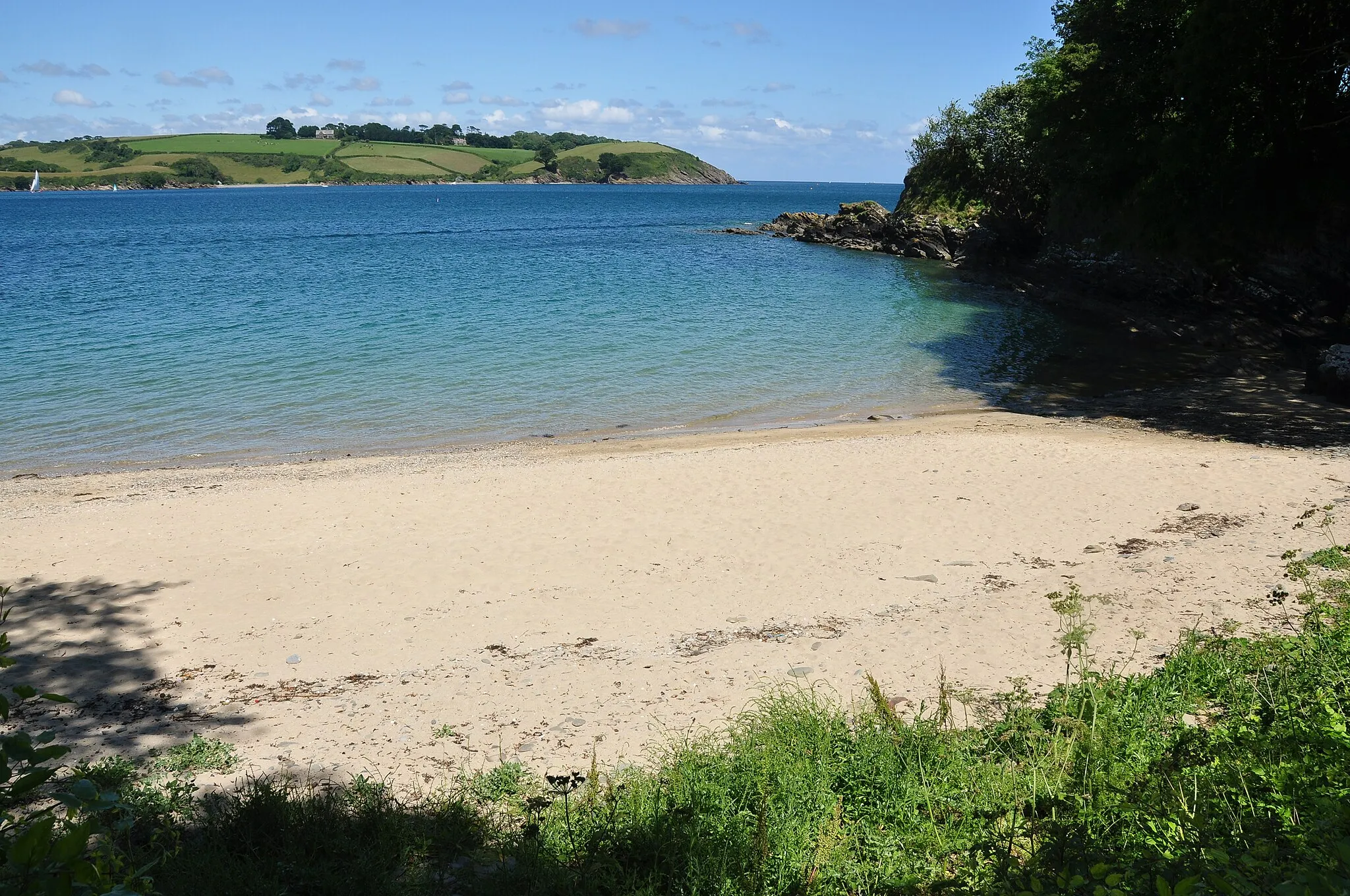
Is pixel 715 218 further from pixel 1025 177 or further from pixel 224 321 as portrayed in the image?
pixel 224 321

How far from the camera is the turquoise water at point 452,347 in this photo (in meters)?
17.5

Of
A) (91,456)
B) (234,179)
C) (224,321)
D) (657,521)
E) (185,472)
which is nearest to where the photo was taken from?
(657,521)

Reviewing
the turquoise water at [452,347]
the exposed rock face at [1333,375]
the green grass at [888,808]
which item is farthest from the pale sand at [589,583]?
the exposed rock face at [1333,375]

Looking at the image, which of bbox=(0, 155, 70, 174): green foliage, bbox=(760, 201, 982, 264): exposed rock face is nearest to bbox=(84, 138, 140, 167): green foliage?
bbox=(0, 155, 70, 174): green foliage

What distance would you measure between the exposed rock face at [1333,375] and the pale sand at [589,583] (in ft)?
14.2

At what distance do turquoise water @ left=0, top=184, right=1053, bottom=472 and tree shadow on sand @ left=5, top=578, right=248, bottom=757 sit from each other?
711 centimetres

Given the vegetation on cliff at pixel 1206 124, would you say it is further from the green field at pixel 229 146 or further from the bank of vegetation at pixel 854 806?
the green field at pixel 229 146

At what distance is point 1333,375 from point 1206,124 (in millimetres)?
5150

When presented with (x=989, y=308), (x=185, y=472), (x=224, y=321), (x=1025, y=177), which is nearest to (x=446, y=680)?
(x=185, y=472)

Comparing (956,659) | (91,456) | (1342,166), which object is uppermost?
(1342,166)

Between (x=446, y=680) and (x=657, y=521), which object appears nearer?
(x=446, y=680)

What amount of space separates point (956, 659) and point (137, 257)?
Answer: 53.3m

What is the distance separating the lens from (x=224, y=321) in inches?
1086

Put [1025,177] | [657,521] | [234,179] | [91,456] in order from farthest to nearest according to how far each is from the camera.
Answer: [234,179] < [1025,177] < [91,456] < [657,521]
